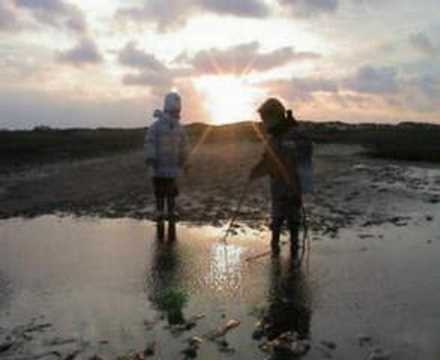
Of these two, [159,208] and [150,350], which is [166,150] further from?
[150,350]

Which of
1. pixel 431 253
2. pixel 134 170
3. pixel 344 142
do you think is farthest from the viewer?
pixel 344 142

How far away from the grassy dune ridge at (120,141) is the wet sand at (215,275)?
13.0 meters

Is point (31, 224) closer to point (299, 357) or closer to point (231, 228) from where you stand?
point (231, 228)

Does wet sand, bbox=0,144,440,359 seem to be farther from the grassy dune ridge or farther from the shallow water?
the grassy dune ridge

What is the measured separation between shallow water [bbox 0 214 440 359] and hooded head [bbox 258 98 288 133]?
2.10 metres

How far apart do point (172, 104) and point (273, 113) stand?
355 cm

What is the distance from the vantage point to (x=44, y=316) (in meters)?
9.01

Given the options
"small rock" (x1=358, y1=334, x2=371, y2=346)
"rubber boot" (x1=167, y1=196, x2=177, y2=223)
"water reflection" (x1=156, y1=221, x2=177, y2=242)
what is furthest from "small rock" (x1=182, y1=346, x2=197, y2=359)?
"rubber boot" (x1=167, y1=196, x2=177, y2=223)

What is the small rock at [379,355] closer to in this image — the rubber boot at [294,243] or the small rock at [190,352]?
the small rock at [190,352]

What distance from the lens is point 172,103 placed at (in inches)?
596

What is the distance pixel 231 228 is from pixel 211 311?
5846 millimetres

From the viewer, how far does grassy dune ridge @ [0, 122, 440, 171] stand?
3378cm

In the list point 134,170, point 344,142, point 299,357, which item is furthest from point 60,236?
point 344,142

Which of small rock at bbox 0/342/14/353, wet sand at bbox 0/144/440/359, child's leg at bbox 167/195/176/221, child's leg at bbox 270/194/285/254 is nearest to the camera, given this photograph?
small rock at bbox 0/342/14/353
